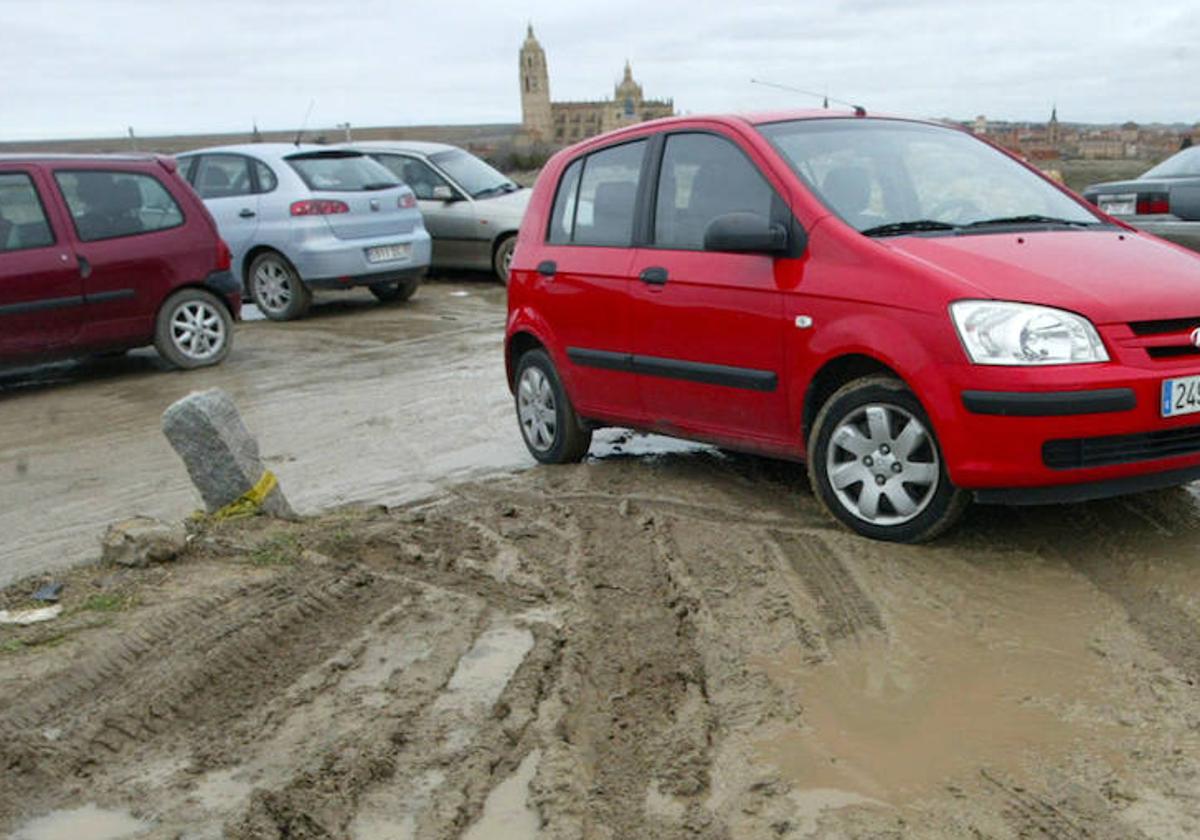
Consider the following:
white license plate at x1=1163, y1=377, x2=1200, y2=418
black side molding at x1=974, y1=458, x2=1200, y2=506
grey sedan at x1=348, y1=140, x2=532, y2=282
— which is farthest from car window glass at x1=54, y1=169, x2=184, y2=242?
white license plate at x1=1163, y1=377, x2=1200, y2=418

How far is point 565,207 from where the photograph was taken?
706cm

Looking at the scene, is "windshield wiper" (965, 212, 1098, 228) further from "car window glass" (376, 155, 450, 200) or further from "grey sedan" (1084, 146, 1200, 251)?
"car window glass" (376, 155, 450, 200)

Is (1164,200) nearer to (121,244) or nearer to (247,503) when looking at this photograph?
(247,503)

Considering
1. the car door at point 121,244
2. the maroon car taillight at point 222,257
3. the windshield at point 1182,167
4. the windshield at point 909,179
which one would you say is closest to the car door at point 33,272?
the car door at point 121,244

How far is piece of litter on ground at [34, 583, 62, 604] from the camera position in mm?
5152

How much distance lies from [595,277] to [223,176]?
891 centimetres

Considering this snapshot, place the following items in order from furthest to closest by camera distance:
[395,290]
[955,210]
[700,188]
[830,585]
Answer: [395,290]
[700,188]
[955,210]
[830,585]

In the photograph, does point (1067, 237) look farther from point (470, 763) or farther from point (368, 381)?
point (368, 381)

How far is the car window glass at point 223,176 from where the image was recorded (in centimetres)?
1415

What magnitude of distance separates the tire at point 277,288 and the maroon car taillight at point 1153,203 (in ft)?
25.7

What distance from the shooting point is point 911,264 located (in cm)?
504

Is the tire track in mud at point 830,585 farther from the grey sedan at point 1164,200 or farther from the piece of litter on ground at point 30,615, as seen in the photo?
the grey sedan at point 1164,200

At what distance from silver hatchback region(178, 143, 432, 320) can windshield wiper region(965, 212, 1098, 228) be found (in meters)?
8.95

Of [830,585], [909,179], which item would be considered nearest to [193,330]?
[909,179]
